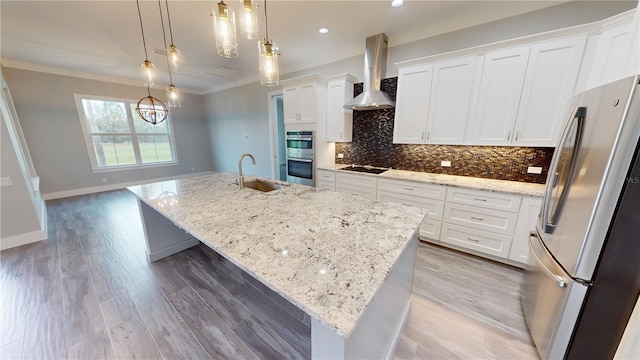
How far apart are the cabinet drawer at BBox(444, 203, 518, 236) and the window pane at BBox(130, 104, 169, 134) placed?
22.3 feet

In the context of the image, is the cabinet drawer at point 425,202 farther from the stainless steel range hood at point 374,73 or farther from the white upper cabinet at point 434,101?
the stainless steel range hood at point 374,73

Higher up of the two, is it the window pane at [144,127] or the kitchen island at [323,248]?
the window pane at [144,127]

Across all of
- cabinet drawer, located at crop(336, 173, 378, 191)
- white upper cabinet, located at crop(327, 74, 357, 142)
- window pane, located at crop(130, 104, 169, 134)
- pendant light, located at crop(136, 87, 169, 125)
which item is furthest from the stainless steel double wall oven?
window pane, located at crop(130, 104, 169, 134)

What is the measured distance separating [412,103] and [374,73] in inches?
27.6

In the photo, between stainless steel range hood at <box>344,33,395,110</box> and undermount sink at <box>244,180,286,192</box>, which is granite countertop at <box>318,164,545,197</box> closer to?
stainless steel range hood at <box>344,33,395,110</box>

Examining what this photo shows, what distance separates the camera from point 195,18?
97.5 inches

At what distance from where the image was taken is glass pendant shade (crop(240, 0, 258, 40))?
4.30ft

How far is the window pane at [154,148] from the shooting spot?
228 inches

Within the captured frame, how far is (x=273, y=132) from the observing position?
474cm

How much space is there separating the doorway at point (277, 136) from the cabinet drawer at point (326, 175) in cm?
151

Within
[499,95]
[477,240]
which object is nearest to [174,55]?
[499,95]

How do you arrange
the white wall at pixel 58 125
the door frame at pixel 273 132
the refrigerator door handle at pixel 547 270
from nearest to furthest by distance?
the refrigerator door handle at pixel 547 270
the white wall at pixel 58 125
the door frame at pixel 273 132

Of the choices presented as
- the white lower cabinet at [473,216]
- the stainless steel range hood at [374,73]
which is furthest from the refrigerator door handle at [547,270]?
the stainless steel range hood at [374,73]

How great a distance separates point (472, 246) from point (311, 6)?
A: 3.23 meters
